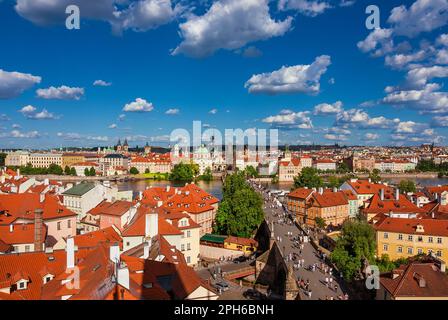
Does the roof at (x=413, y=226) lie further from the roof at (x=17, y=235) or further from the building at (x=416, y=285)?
the roof at (x=17, y=235)

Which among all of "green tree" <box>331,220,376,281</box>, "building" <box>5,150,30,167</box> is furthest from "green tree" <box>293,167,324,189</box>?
"building" <box>5,150,30,167</box>

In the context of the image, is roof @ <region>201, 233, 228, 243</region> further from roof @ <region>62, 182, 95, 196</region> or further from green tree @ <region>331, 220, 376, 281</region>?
roof @ <region>62, 182, 95, 196</region>

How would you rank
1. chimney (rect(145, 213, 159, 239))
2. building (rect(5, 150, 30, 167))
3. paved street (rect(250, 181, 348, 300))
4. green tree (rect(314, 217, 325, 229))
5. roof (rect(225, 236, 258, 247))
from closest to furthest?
paved street (rect(250, 181, 348, 300)), chimney (rect(145, 213, 159, 239)), roof (rect(225, 236, 258, 247)), green tree (rect(314, 217, 325, 229)), building (rect(5, 150, 30, 167))

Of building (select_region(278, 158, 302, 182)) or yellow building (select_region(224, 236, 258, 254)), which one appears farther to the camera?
building (select_region(278, 158, 302, 182))

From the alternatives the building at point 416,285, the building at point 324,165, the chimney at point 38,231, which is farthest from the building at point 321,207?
the building at point 324,165

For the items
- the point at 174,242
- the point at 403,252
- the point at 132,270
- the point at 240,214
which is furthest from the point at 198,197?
the point at 132,270
